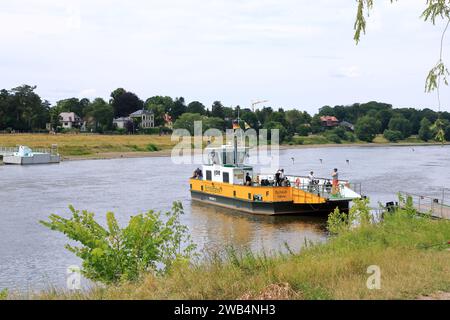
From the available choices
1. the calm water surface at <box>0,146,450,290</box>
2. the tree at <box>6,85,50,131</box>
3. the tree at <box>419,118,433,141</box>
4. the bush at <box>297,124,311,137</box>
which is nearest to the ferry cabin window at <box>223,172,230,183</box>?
the calm water surface at <box>0,146,450,290</box>

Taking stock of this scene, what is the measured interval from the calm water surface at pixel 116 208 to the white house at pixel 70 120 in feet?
323

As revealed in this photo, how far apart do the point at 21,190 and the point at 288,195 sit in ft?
95.0

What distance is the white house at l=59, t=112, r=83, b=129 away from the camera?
570ft

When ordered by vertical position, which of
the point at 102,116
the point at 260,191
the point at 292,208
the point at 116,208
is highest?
the point at 102,116

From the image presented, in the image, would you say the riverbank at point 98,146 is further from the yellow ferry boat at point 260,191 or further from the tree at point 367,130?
the tree at point 367,130

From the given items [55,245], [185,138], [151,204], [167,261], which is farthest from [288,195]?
[185,138]

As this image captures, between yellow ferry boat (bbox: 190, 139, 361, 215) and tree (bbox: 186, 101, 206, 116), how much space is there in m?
150

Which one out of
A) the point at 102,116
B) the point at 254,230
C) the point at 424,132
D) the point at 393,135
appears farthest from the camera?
the point at 424,132

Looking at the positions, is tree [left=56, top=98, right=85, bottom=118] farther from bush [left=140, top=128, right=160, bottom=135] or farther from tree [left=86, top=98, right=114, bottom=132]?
bush [left=140, top=128, right=160, bottom=135]

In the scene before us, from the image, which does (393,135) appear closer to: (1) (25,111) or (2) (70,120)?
(2) (70,120)

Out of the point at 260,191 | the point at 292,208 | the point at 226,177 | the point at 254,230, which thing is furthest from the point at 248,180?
the point at 254,230

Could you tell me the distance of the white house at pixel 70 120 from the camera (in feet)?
570

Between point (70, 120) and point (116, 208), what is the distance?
462 feet

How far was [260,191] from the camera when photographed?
36.9 m
